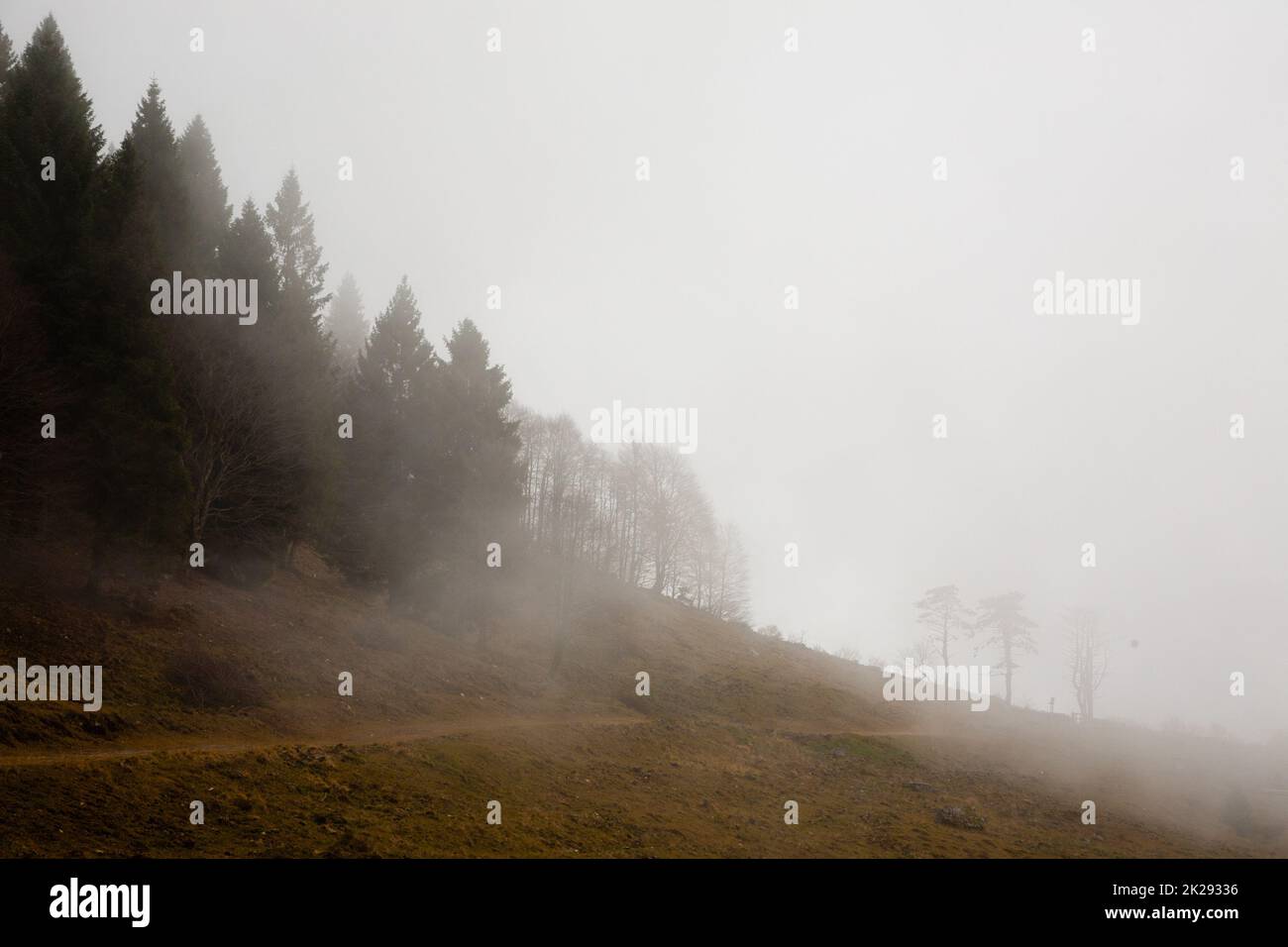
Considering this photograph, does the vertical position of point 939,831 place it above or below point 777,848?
below

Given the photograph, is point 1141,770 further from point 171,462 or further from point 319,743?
point 171,462

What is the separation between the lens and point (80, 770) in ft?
38.2

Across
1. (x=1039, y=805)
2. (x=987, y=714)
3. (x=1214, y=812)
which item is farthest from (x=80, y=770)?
(x=987, y=714)

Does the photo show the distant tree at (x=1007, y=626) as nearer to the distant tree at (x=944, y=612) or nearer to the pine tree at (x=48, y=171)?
the distant tree at (x=944, y=612)

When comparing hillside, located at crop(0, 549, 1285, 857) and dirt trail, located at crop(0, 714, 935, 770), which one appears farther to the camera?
dirt trail, located at crop(0, 714, 935, 770)

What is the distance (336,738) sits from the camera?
1850cm

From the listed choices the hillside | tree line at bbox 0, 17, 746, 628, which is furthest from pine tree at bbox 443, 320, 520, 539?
the hillside

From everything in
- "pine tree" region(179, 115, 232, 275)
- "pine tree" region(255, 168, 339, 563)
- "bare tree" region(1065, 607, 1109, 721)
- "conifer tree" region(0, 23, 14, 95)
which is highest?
"conifer tree" region(0, 23, 14, 95)

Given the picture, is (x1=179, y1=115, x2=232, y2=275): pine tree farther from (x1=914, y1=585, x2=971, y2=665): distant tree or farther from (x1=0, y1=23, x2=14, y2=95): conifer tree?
(x1=914, y1=585, x2=971, y2=665): distant tree

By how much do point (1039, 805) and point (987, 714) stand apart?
2801cm

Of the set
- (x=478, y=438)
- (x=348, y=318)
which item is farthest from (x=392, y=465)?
(x=348, y=318)

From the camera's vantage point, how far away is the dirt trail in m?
12.9

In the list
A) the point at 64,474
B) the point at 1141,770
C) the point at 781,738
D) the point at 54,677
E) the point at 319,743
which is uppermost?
the point at 64,474

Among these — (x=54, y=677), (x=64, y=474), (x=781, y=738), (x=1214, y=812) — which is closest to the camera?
(x=54, y=677)
